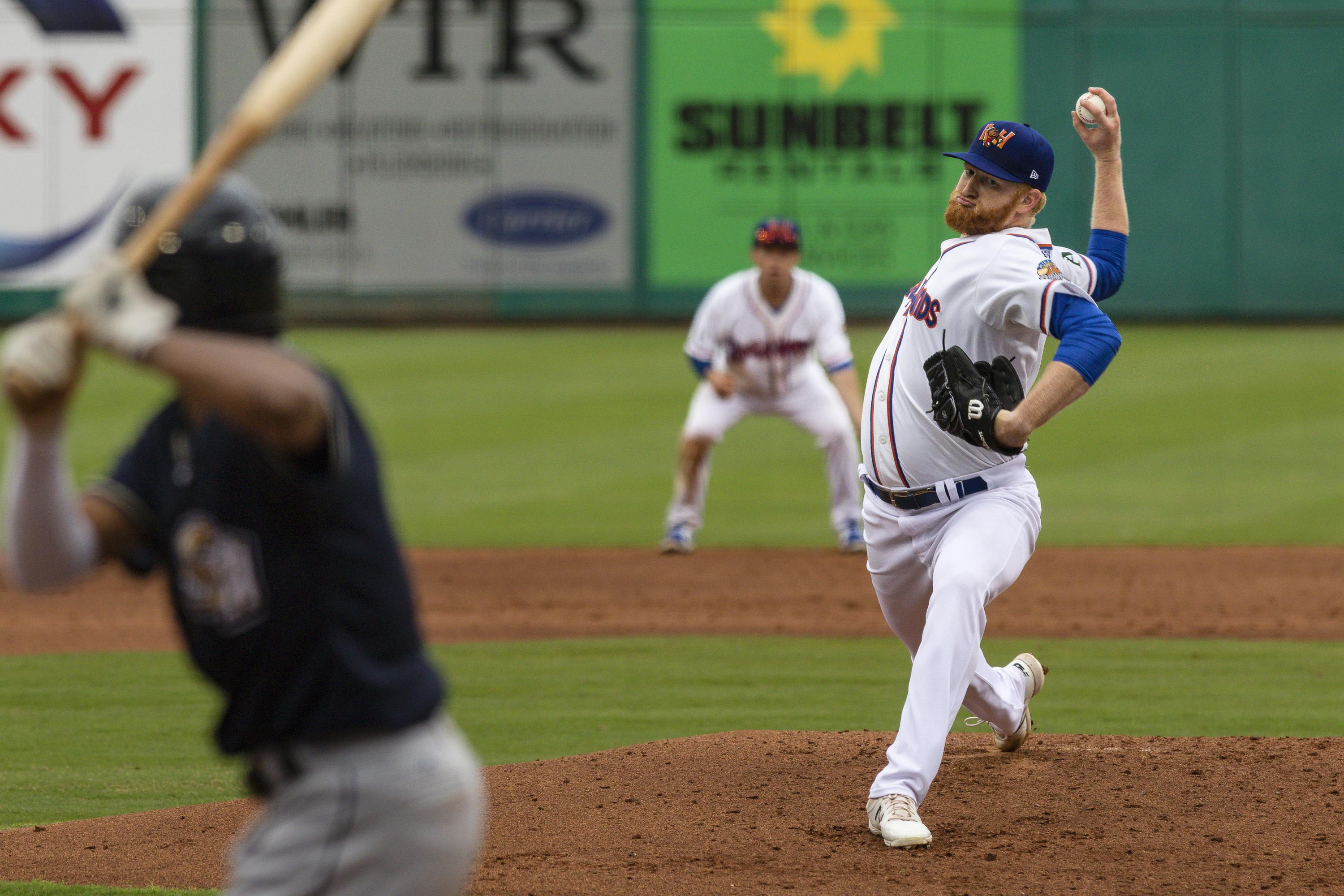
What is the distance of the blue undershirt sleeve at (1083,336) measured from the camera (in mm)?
4812

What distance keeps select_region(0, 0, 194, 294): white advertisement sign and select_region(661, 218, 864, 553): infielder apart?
1516 centimetres

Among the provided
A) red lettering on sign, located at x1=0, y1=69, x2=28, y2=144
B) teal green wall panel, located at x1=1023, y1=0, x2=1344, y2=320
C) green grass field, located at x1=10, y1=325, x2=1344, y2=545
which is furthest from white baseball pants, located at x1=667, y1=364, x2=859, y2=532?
red lettering on sign, located at x1=0, y1=69, x2=28, y2=144

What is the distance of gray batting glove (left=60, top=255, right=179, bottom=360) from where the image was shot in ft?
7.84

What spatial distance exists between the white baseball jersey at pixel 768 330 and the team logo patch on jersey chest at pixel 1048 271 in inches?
241

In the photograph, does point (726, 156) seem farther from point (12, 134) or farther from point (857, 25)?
point (12, 134)

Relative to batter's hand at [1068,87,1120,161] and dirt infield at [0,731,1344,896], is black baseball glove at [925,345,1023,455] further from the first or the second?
dirt infield at [0,731,1344,896]

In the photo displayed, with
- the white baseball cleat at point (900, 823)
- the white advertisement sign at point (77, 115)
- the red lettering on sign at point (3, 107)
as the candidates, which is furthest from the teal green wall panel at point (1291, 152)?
the white baseball cleat at point (900, 823)

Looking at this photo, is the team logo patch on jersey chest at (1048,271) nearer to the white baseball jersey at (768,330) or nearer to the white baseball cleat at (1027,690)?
the white baseball cleat at (1027,690)

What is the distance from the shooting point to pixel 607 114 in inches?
973

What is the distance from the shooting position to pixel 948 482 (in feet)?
17.0

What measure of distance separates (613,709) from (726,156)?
18.1 metres

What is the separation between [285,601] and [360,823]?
36cm

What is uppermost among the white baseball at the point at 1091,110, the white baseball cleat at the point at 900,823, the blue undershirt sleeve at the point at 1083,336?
the white baseball at the point at 1091,110

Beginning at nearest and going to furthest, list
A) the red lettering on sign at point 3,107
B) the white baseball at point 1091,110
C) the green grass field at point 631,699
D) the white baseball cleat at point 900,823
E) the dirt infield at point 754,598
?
the white baseball cleat at point 900,823
the white baseball at point 1091,110
the green grass field at point 631,699
the dirt infield at point 754,598
the red lettering on sign at point 3,107
